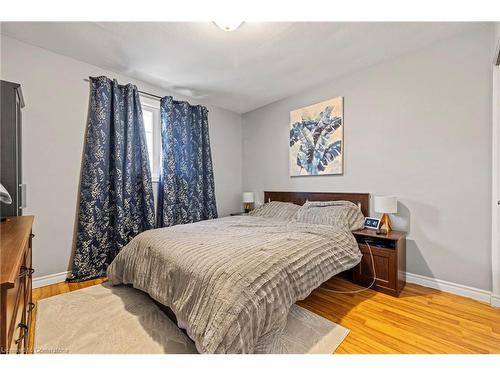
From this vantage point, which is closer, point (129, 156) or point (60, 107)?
point (60, 107)

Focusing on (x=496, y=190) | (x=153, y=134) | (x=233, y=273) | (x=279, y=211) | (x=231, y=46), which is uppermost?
(x=231, y=46)

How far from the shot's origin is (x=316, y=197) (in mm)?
3244

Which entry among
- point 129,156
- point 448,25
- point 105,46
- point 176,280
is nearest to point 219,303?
point 176,280

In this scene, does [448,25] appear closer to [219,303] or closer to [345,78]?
[345,78]

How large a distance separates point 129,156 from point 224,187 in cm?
177

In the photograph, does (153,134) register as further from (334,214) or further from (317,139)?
(334,214)

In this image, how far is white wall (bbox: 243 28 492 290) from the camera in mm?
2045

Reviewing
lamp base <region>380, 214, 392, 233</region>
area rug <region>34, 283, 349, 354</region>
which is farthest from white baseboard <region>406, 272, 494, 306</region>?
area rug <region>34, 283, 349, 354</region>

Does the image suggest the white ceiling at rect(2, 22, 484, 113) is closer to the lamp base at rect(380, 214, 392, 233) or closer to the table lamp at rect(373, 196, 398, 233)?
the table lamp at rect(373, 196, 398, 233)

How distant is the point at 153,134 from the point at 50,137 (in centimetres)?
118

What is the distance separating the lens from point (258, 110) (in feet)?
13.6

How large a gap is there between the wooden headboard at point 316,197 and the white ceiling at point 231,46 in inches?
63.1

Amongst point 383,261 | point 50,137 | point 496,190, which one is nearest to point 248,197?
point 383,261
